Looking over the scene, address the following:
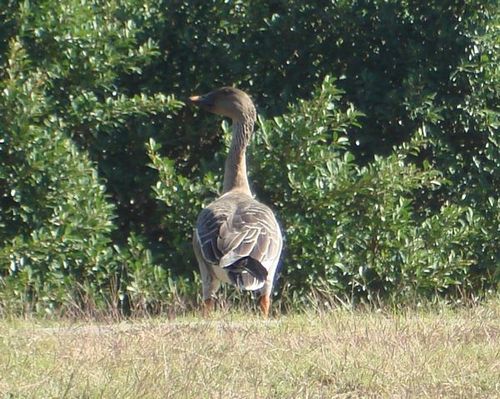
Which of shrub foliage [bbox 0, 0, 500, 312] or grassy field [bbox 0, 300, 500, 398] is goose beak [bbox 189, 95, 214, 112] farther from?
grassy field [bbox 0, 300, 500, 398]

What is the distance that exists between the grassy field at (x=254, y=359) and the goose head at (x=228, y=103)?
9.46ft

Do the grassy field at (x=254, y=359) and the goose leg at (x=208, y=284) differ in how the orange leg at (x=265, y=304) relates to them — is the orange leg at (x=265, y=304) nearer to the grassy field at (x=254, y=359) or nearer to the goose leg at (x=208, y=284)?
the goose leg at (x=208, y=284)

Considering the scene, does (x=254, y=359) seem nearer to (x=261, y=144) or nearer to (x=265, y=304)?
(x=265, y=304)

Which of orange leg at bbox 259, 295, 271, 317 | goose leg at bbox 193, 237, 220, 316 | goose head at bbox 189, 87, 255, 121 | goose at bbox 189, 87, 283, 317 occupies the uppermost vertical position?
goose head at bbox 189, 87, 255, 121

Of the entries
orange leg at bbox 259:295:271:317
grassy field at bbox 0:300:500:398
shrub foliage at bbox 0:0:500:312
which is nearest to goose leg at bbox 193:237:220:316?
orange leg at bbox 259:295:271:317

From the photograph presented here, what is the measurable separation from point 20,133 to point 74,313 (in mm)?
1850

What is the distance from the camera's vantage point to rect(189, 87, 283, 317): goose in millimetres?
9070

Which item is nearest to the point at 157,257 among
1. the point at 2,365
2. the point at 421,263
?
the point at 421,263

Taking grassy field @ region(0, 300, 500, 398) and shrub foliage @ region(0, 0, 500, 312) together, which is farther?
shrub foliage @ region(0, 0, 500, 312)

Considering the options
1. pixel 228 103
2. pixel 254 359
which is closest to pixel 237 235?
pixel 228 103

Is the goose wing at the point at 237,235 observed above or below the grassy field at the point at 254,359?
above

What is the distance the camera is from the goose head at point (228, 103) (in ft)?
35.7

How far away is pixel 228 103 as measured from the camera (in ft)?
36.0

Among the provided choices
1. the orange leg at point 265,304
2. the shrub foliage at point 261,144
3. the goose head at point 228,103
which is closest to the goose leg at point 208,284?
the orange leg at point 265,304
